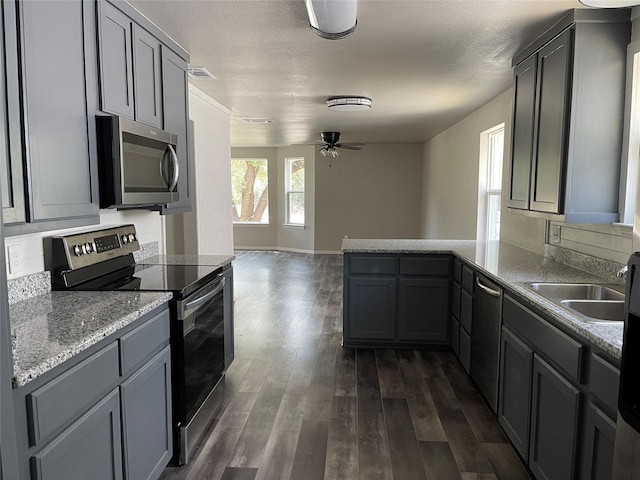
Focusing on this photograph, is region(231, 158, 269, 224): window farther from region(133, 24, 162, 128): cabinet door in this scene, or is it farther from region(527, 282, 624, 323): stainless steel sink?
region(527, 282, 624, 323): stainless steel sink

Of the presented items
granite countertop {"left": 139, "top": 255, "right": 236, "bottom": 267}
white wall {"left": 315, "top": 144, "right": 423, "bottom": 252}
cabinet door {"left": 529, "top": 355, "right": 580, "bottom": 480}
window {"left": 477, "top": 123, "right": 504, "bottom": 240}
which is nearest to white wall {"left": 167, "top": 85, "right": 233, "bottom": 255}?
granite countertop {"left": 139, "top": 255, "right": 236, "bottom": 267}

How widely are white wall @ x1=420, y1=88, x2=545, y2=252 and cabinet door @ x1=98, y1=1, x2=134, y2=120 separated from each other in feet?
9.47

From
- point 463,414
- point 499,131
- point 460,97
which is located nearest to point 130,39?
point 463,414

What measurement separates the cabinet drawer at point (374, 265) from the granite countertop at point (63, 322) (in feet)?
6.40

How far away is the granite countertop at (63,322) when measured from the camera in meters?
1.29

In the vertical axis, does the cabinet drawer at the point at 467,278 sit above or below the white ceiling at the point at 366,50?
below

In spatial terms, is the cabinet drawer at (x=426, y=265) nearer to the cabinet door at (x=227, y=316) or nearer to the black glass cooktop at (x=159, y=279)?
the cabinet door at (x=227, y=316)

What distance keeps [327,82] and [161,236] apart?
1.90 metres

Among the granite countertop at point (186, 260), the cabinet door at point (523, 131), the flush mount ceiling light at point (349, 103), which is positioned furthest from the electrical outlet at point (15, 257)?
the flush mount ceiling light at point (349, 103)

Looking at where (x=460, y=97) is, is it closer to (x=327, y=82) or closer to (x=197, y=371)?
(x=327, y=82)

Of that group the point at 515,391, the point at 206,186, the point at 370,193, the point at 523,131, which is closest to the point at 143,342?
the point at 515,391

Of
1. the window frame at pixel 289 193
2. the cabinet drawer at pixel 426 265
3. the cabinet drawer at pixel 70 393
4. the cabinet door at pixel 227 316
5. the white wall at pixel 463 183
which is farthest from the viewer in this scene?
the window frame at pixel 289 193

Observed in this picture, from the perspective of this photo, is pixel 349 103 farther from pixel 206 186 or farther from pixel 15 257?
pixel 15 257

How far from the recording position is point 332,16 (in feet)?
6.75
